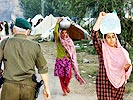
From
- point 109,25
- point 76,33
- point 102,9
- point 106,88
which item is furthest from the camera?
point 76,33

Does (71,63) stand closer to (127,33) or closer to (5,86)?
(127,33)

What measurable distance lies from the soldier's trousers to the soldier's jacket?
0.06 m

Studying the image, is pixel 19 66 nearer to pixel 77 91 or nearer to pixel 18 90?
pixel 18 90

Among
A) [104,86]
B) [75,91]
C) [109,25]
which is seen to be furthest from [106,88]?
[75,91]

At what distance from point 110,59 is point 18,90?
150 centimetres

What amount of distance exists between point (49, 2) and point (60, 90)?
149ft

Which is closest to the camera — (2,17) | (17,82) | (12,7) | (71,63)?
(17,82)

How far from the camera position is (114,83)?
5.99 m

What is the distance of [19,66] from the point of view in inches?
192

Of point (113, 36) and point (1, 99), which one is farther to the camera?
point (113, 36)

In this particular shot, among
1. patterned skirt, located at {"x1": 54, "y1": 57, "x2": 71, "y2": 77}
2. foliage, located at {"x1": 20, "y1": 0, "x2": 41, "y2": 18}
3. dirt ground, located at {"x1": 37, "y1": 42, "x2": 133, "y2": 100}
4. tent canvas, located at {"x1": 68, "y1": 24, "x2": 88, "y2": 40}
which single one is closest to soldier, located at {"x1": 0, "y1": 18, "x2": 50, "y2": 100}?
dirt ground, located at {"x1": 37, "y1": 42, "x2": 133, "y2": 100}

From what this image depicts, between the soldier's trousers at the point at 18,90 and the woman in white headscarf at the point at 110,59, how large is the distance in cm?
130

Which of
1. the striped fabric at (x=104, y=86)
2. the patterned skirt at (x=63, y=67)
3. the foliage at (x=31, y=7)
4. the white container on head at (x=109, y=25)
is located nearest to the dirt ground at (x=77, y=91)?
the patterned skirt at (x=63, y=67)

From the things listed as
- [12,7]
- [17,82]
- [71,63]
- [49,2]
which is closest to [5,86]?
[17,82]
